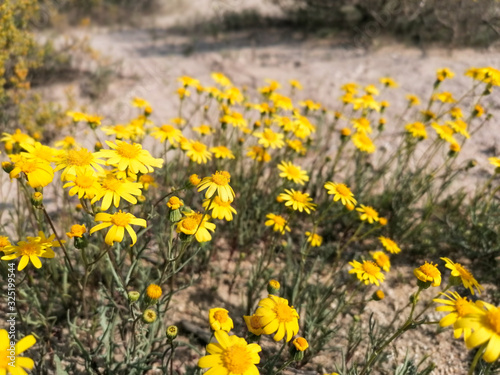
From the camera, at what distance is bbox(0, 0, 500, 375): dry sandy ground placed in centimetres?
588

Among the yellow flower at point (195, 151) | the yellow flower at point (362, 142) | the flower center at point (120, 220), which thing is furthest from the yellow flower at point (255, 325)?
the yellow flower at point (362, 142)

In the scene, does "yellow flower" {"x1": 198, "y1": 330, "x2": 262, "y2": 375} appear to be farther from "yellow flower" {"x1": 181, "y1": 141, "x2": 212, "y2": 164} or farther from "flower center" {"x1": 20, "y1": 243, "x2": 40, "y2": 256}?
"yellow flower" {"x1": 181, "y1": 141, "x2": 212, "y2": 164}

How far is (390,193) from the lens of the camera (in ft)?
11.7

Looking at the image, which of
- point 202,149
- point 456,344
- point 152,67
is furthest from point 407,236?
point 152,67

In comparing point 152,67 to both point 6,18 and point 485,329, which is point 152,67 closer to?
point 6,18

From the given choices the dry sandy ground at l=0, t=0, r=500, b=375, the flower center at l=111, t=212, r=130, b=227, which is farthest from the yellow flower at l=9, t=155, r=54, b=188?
the dry sandy ground at l=0, t=0, r=500, b=375

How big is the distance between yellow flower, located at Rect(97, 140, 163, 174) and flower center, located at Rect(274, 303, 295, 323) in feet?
2.96

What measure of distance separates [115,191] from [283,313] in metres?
0.97

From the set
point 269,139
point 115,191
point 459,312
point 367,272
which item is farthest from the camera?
point 269,139

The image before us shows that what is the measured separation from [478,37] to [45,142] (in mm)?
8237

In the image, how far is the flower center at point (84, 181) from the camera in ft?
5.42

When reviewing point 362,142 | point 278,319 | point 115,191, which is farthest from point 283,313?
point 362,142

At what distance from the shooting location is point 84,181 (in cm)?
166

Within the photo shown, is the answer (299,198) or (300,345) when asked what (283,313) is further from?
(299,198)
